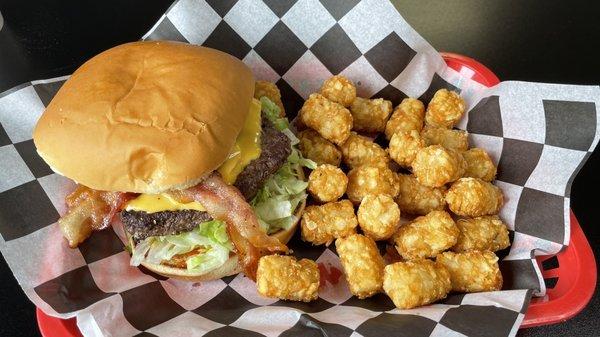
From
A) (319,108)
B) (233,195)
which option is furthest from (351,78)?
(233,195)

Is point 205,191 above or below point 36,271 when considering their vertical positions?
above

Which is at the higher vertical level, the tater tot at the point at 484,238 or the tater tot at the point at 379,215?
the tater tot at the point at 484,238

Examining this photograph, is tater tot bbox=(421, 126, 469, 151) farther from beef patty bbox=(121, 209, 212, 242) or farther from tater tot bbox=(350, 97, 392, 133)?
beef patty bbox=(121, 209, 212, 242)

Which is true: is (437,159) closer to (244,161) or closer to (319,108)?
(319,108)

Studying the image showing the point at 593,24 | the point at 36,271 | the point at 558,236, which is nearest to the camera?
the point at 36,271

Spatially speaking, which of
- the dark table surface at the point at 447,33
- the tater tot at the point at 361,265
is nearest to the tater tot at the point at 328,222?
the tater tot at the point at 361,265

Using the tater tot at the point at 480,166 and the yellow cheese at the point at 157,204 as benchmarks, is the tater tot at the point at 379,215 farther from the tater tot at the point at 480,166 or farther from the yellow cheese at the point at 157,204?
the yellow cheese at the point at 157,204

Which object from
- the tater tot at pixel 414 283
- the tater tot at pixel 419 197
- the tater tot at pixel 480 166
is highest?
the tater tot at pixel 480 166
